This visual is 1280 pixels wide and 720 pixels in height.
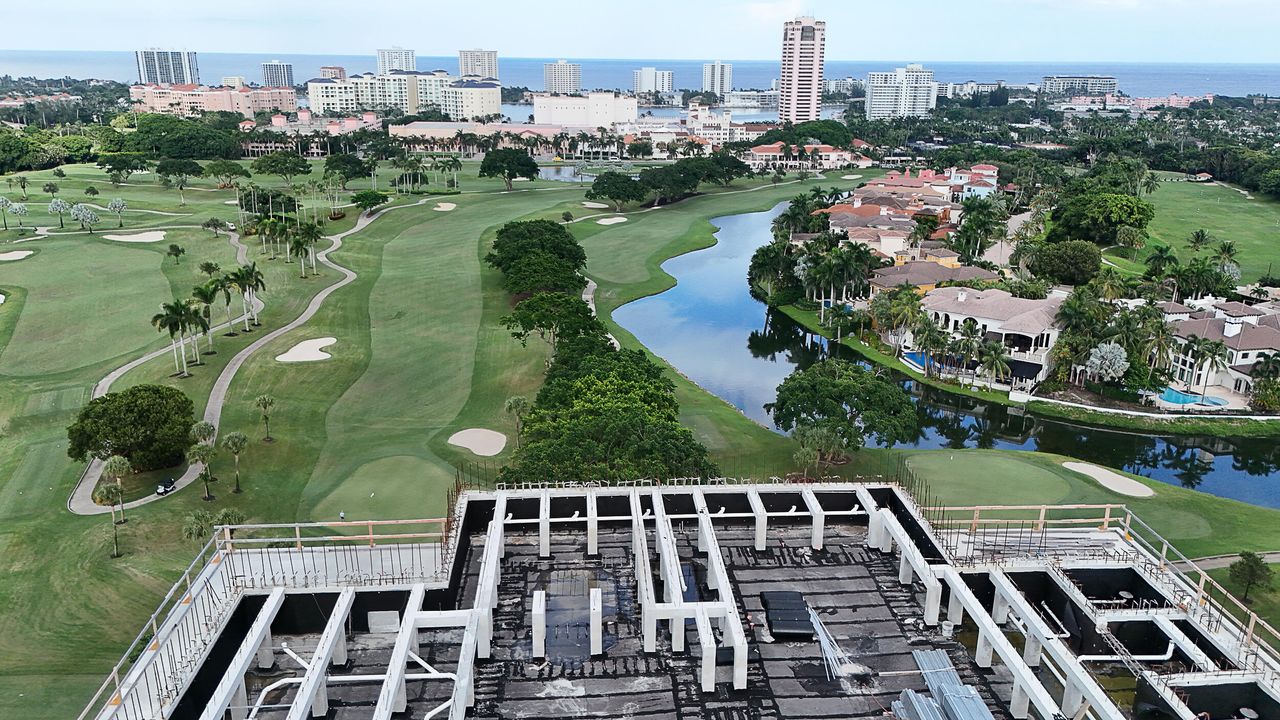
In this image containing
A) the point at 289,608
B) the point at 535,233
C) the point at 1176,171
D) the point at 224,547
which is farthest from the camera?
the point at 1176,171

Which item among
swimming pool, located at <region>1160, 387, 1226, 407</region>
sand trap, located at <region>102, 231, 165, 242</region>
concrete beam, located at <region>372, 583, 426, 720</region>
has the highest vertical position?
concrete beam, located at <region>372, 583, 426, 720</region>

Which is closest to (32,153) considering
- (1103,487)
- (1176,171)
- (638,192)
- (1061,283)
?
(638,192)

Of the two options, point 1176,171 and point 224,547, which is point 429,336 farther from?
point 1176,171

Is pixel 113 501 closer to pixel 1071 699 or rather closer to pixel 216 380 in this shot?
pixel 216 380

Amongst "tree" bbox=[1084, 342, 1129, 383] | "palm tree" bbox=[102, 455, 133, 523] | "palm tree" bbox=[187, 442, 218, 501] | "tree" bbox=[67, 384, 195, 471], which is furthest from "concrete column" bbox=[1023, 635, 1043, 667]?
"tree" bbox=[1084, 342, 1129, 383]

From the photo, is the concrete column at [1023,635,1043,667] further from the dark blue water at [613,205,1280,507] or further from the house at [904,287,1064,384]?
the house at [904,287,1064,384]
